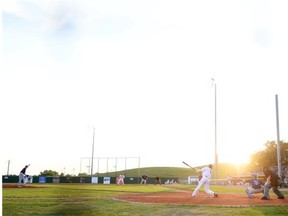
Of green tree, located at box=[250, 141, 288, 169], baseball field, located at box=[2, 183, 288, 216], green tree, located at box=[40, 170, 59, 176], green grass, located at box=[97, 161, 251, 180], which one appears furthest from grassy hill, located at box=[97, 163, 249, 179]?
baseball field, located at box=[2, 183, 288, 216]

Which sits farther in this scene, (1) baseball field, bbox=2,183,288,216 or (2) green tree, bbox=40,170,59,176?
(2) green tree, bbox=40,170,59,176

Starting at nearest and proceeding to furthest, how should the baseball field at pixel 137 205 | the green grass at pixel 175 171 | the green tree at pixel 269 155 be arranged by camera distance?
the baseball field at pixel 137 205
the green tree at pixel 269 155
the green grass at pixel 175 171

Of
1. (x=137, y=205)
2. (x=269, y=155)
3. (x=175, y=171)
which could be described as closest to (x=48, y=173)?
(x=269, y=155)

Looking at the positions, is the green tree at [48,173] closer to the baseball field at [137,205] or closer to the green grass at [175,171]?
the green grass at [175,171]

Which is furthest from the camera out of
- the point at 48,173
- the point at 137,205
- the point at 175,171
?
the point at 175,171

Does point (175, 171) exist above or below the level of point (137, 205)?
above

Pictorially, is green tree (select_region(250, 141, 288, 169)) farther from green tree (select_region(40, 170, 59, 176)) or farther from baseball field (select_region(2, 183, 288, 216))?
baseball field (select_region(2, 183, 288, 216))

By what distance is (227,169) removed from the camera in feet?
368

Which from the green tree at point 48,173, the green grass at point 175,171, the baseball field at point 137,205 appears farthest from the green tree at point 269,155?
the baseball field at point 137,205

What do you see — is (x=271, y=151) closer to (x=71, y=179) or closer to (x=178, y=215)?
(x=71, y=179)

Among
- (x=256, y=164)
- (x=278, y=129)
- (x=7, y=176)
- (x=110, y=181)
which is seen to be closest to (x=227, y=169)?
(x=256, y=164)

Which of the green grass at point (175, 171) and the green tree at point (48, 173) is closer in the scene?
the green tree at point (48, 173)

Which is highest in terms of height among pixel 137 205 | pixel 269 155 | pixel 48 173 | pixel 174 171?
pixel 269 155

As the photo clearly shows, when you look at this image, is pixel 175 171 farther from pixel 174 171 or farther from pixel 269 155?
pixel 269 155
